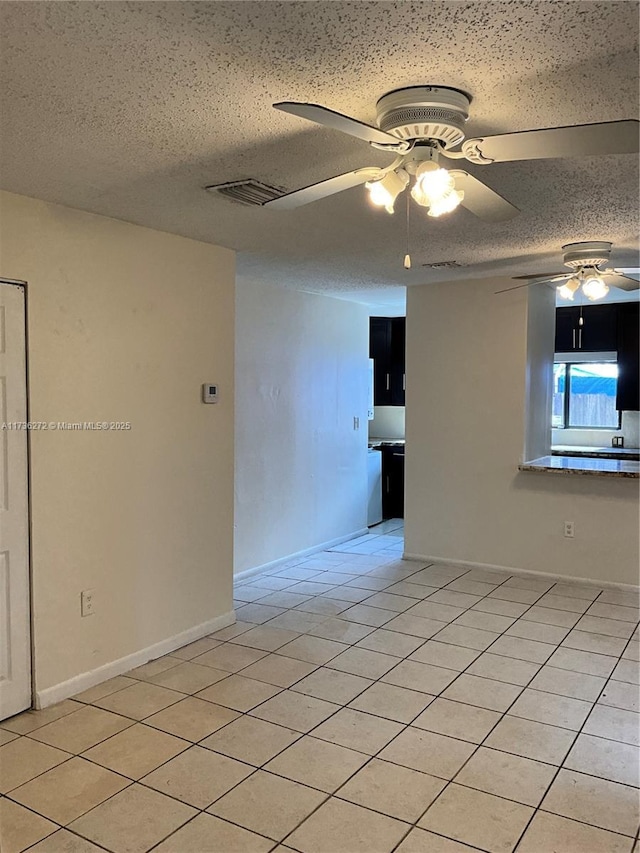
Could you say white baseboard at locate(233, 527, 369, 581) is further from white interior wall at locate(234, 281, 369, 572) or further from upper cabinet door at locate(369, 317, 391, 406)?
upper cabinet door at locate(369, 317, 391, 406)

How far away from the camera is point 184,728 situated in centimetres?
276

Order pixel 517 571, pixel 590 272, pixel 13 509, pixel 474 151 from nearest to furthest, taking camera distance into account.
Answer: pixel 474 151 < pixel 13 509 < pixel 590 272 < pixel 517 571

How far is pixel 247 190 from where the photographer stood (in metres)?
2.66

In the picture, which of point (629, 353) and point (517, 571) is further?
point (629, 353)

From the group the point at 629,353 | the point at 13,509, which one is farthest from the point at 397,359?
the point at 13,509

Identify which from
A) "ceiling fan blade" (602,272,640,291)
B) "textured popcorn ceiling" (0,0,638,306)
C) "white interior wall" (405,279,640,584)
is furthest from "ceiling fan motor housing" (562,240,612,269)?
"white interior wall" (405,279,640,584)

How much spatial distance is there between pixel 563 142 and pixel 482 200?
48 cm

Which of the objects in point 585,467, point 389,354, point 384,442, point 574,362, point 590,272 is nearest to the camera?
point 590,272

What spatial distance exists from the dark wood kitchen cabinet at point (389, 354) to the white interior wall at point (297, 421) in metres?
0.90

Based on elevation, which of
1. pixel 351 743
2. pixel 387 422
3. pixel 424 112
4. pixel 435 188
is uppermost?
pixel 424 112

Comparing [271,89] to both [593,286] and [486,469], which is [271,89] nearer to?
[593,286]

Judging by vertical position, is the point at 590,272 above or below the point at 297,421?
above

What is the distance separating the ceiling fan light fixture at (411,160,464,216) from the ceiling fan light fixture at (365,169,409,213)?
0.28ft

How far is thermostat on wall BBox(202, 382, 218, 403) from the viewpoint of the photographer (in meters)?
3.78
